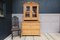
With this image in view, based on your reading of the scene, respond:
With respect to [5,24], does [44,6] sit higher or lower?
higher

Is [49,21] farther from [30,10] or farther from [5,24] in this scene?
[5,24]

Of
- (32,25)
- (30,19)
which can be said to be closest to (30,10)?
(30,19)

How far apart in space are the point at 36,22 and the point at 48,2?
144 cm

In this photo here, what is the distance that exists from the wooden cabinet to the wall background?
57 cm

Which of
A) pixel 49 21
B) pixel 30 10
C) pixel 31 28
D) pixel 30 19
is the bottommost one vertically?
pixel 31 28

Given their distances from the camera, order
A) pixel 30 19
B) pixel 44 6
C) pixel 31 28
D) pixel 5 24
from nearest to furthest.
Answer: pixel 5 24 → pixel 31 28 → pixel 30 19 → pixel 44 6

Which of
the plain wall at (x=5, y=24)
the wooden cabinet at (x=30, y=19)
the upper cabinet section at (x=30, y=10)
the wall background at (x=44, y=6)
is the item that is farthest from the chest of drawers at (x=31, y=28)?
the wall background at (x=44, y=6)

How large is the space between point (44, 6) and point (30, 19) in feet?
3.76

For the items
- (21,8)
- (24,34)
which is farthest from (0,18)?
(21,8)

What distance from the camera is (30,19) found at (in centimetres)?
636

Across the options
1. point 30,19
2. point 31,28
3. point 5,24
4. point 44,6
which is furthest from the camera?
point 44,6

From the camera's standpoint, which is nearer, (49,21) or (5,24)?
(5,24)

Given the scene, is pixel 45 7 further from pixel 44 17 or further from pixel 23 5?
pixel 23 5

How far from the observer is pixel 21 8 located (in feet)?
22.6
